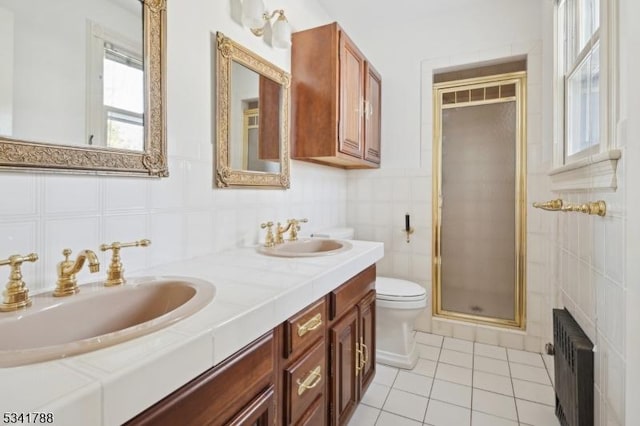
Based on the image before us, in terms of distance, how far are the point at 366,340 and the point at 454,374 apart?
815 millimetres

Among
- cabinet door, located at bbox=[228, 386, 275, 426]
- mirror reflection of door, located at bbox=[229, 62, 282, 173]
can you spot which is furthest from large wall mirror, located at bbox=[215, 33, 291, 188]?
cabinet door, located at bbox=[228, 386, 275, 426]

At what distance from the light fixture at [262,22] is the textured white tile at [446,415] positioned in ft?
6.71

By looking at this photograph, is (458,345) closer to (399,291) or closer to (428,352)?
(428,352)

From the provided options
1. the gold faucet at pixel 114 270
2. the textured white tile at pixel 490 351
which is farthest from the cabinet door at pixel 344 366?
the textured white tile at pixel 490 351

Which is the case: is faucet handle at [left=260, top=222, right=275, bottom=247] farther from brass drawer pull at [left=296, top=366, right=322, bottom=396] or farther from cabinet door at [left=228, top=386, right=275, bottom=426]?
cabinet door at [left=228, top=386, right=275, bottom=426]

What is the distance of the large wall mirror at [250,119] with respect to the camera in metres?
1.46

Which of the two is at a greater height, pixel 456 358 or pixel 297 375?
pixel 297 375

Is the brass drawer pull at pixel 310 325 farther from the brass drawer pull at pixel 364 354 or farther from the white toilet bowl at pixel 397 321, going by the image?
the white toilet bowl at pixel 397 321

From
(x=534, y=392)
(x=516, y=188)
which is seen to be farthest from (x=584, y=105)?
(x=534, y=392)

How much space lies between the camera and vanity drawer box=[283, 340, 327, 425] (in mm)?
970

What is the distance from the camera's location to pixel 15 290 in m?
0.74

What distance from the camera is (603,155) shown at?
3.27ft

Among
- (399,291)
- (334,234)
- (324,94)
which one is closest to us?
(324,94)

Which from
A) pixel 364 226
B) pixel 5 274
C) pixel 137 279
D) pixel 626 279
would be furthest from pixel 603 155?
pixel 364 226
